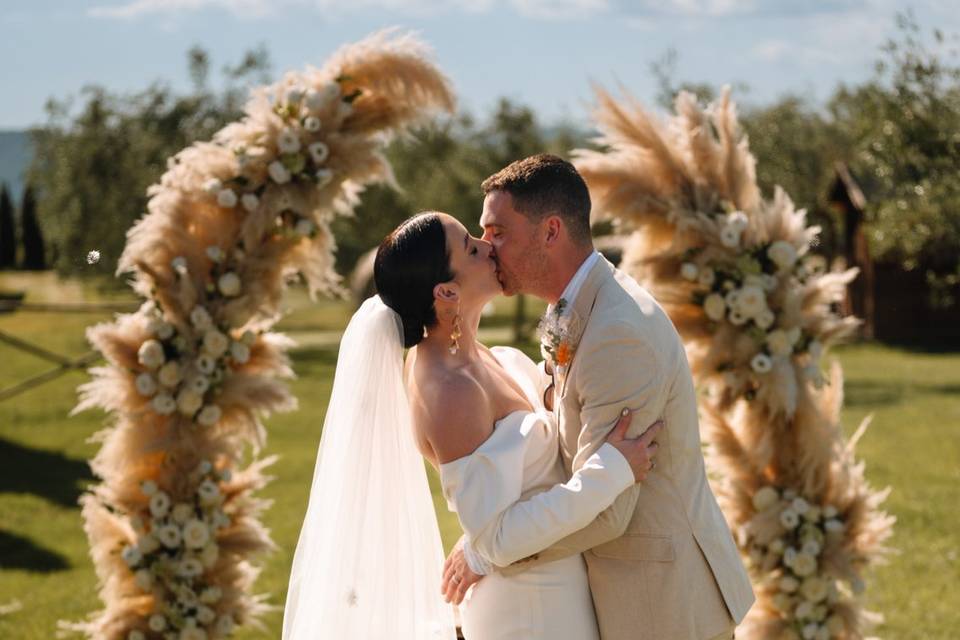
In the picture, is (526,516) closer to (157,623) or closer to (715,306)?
(715,306)

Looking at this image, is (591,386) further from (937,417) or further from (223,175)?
(937,417)

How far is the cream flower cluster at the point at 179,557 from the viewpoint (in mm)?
A: 6633

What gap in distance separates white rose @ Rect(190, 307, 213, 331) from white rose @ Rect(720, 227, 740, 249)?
9.43 ft

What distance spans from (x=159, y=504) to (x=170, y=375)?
0.73 metres

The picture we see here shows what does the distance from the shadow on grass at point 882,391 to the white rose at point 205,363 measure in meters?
16.4

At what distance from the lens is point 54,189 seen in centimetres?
3133

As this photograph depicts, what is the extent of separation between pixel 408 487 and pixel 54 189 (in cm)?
2892

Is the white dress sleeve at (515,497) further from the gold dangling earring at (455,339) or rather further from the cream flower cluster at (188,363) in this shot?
the cream flower cluster at (188,363)

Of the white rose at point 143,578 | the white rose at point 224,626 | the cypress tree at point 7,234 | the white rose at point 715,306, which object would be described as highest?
the white rose at point 715,306

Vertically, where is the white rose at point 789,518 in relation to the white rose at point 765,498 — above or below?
below

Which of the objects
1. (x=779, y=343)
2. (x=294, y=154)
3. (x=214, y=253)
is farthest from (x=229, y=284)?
(x=779, y=343)

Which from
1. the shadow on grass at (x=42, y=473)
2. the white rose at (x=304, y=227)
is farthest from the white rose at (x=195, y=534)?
the shadow on grass at (x=42, y=473)

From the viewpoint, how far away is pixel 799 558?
6500mm

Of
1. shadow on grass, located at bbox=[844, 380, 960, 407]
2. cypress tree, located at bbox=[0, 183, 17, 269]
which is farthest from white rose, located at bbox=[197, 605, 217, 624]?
cypress tree, located at bbox=[0, 183, 17, 269]
